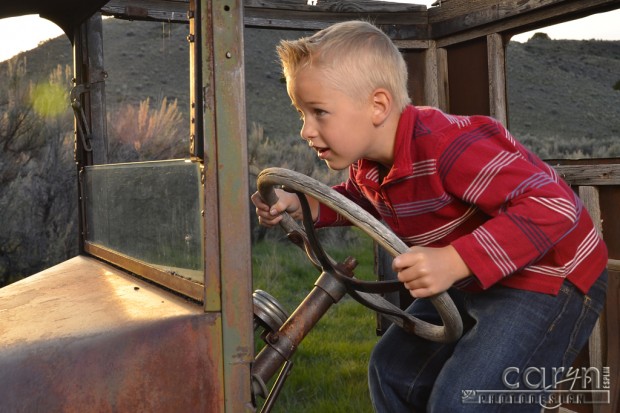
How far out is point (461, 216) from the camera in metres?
1.95

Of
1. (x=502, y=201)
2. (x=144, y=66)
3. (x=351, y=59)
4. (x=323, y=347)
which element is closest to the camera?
(x=502, y=201)

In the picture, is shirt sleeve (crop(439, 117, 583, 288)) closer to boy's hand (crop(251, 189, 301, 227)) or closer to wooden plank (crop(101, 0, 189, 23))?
boy's hand (crop(251, 189, 301, 227))

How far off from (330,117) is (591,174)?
7.43 ft

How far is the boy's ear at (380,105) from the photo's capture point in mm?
1940

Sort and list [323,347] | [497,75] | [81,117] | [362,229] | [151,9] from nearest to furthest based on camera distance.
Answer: [362,229] → [81,117] → [151,9] → [497,75] → [323,347]

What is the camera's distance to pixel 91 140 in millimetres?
2551

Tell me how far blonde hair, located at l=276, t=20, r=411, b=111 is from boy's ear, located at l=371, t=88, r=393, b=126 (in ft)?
0.06

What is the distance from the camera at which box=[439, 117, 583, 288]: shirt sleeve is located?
66.2 inches

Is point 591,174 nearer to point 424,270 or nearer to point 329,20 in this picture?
point 329,20

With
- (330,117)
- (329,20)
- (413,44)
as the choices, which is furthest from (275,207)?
(413,44)

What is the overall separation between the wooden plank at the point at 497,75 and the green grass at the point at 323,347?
1749 mm

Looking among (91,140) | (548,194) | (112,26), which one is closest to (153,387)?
(548,194)

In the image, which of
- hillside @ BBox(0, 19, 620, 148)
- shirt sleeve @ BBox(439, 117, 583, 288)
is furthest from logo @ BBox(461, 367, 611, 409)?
hillside @ BBox(0, 19, 620, 148)

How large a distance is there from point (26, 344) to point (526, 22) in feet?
11.0
